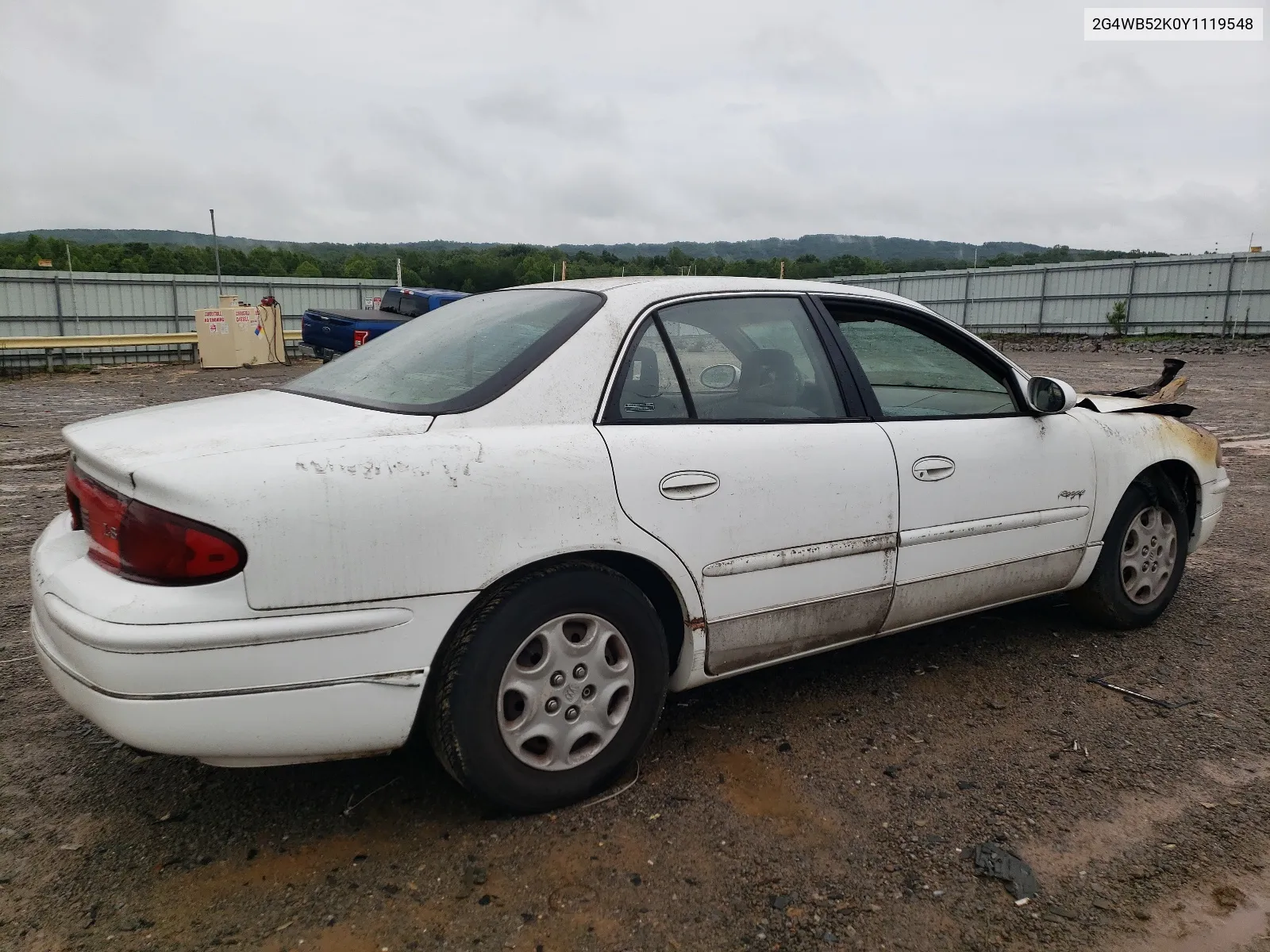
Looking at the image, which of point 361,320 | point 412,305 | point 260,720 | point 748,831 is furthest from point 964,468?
point 361,320

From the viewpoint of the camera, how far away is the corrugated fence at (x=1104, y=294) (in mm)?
28312

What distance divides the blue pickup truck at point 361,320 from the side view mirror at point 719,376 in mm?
14806

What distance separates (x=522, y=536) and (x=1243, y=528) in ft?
18.2

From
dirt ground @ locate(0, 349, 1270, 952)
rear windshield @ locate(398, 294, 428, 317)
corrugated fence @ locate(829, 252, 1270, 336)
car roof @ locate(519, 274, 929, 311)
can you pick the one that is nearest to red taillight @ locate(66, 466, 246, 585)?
dirt ground @ locate(0, 349, 1270, 952)

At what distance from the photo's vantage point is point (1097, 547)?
394 centimetres

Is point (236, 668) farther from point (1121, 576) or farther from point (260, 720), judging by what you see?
point (1121, 576)

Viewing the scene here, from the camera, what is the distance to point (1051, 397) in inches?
143

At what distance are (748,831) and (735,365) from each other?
1.46 metres

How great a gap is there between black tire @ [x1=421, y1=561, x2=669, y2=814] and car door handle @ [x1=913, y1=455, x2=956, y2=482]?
115 cm

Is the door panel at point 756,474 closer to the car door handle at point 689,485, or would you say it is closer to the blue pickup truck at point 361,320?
the car door handle at point 689,485

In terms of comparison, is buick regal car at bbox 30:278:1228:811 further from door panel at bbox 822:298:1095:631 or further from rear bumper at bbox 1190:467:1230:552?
rear bumper at bbox 1190:467:1230:552

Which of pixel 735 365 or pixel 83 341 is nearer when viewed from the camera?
pixel 735 365

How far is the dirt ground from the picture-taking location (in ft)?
7.11

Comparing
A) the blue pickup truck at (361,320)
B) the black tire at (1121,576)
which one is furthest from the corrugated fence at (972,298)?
the black tire at (1121,576)
